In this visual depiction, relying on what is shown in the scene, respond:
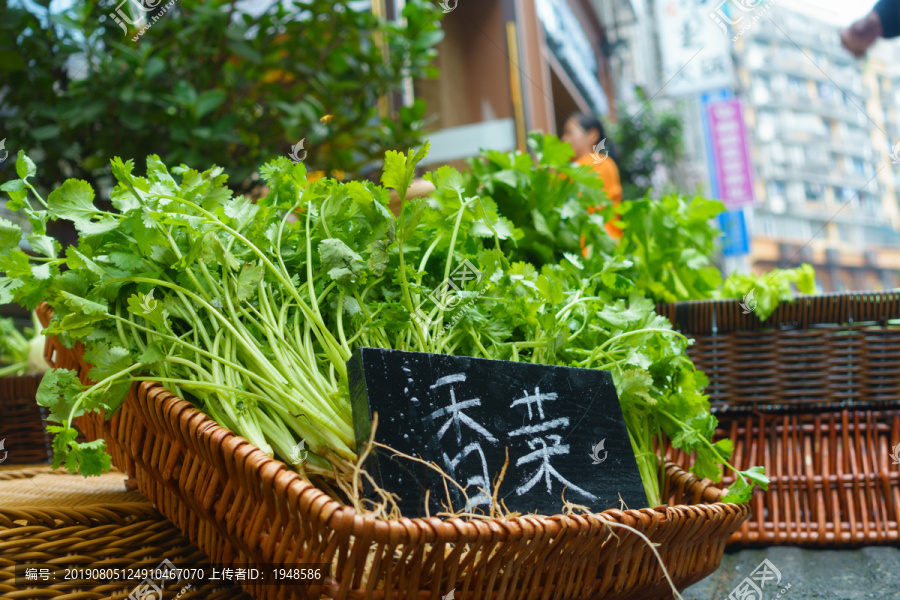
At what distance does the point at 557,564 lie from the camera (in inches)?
26.5

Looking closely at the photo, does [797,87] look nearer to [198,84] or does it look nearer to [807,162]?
[807,162]

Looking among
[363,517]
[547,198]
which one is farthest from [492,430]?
[547,198]

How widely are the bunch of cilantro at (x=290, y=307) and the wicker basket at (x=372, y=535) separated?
6 centimetres

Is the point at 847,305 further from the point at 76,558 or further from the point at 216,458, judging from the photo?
the point at 76,558

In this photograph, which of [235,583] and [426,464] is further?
[235,583]

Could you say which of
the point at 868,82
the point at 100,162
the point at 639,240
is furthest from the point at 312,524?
the point at 868,82

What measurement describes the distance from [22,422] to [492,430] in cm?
114

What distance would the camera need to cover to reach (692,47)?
6520mm

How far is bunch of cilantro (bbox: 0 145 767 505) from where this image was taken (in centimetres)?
77

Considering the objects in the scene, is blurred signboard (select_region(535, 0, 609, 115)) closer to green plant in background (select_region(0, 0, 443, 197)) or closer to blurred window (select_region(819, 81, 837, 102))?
green plant in background (select_region(0, 0, 443, 197))

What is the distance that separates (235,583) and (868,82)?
859 centimetres

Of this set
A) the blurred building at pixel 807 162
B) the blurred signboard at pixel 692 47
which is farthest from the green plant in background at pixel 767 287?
the blurred building at pixel 807 162

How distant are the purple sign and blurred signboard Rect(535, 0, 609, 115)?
1344mm

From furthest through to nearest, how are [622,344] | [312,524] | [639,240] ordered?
[639,240] → [622,344] → [312,524]
